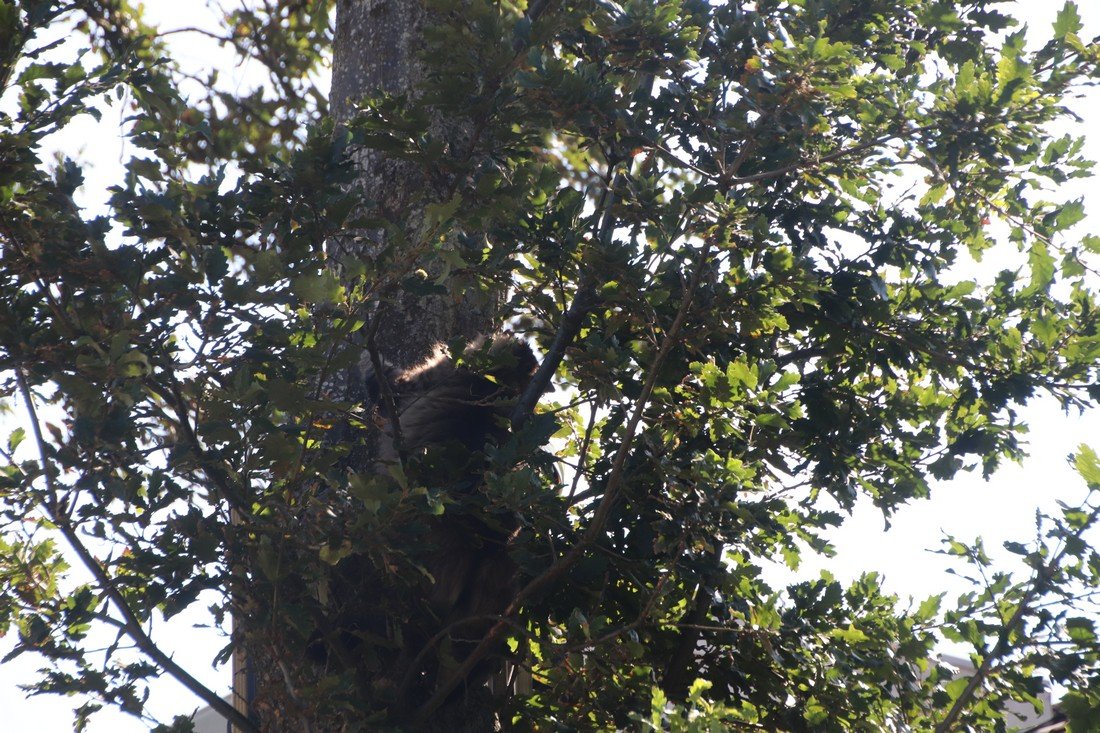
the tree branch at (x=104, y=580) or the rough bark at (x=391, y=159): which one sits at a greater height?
the rough bark at (x=391, y=159)

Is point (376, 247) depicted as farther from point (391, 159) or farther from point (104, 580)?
point (104, 580)

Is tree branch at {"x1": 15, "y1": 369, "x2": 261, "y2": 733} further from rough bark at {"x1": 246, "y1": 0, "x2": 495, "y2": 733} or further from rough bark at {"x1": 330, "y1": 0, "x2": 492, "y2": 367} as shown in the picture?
rough bark at {"x1": 330, "y1": 0, "x2": 492, "y2": 367}

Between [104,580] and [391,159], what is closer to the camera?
[104,580]

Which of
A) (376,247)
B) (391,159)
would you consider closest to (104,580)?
(376,247)

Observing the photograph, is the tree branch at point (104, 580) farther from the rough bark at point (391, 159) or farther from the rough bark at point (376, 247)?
the rough bark at point (391, 159)

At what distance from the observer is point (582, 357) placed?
2.76 metres

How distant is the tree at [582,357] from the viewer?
2.31 m

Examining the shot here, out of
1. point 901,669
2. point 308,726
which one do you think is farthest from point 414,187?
point 901,669

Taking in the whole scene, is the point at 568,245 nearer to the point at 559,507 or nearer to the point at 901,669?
the point at 559,507

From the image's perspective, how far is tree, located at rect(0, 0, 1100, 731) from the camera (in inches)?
91.1

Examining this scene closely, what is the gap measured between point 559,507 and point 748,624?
2.12 ft

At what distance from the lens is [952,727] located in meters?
2.49

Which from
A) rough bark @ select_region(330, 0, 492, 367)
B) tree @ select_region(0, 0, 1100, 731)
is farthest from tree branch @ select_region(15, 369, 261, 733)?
rough bark @ select_region(330, 0, 492, 367)

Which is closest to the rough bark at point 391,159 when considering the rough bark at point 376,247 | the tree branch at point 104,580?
the rough bark at point 376,247
